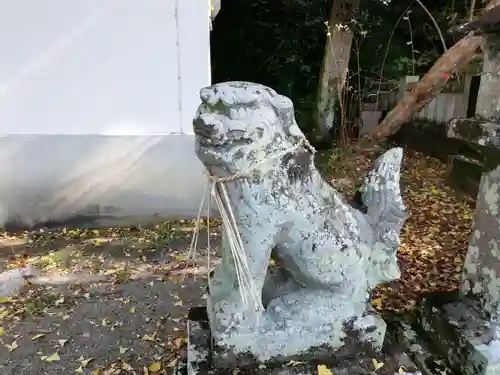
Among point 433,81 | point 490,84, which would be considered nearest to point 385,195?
point 490,84

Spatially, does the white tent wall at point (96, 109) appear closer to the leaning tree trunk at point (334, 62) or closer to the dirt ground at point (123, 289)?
the dirt ground at point (123, 289)

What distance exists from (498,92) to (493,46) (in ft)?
0.60

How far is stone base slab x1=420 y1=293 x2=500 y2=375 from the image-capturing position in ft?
5.80

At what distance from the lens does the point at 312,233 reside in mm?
1329

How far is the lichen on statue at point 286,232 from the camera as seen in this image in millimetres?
1194

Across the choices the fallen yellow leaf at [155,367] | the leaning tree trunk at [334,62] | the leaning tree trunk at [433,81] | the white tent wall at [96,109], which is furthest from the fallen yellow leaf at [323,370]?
the leaning tree trunk at [334,62]

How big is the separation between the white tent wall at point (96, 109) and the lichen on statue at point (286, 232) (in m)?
2.84

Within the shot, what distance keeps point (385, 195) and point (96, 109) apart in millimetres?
3186

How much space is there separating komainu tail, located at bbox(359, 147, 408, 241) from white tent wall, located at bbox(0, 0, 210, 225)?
2.84 m

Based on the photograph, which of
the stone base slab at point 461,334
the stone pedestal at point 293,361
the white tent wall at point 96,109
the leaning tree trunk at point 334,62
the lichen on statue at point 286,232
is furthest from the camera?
the leaning tree trunk at point 334,62

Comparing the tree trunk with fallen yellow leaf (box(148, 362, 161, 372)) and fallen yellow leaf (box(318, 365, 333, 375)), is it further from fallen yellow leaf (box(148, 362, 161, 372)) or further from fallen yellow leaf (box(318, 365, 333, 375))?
fallen yellow leaf (box(148, 362, 161, 372))

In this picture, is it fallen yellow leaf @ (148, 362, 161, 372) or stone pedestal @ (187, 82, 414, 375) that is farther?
fallen yellow leaf @ (148, 362, 161, 372)

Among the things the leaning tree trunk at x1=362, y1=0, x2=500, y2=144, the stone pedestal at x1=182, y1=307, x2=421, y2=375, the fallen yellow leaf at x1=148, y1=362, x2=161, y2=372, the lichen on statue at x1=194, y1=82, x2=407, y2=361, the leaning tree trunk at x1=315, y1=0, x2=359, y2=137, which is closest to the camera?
the lichen on statue at x1=194, y1=82, x2=407, y2=361

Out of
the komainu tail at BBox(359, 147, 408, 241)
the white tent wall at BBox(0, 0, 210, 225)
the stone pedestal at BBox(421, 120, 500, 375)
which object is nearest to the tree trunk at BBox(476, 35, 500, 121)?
the stone pedestal at BBox(421, 120, 500, 375)
